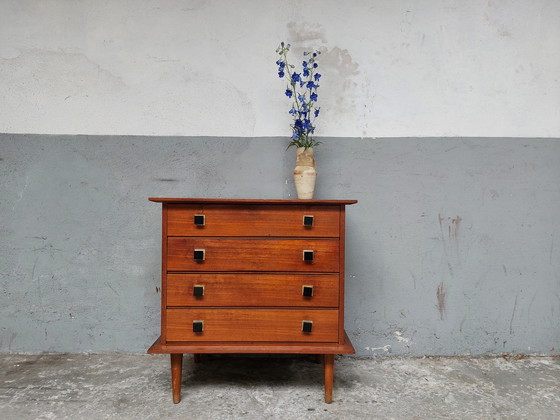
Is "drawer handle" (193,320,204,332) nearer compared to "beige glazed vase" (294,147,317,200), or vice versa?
"drawer handle" (193,320,204,332)

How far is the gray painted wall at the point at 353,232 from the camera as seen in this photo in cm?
259

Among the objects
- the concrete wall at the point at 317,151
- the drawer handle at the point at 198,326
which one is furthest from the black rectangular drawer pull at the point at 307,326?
the concrete wall at the point at 317,151

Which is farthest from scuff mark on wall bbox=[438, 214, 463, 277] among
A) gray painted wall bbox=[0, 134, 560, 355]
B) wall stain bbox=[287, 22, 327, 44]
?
wall stain bbox=[287, 22, 327, 44]

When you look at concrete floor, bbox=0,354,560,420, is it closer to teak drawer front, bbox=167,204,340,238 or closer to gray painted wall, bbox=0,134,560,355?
gray painted wall, bbox=0,134,560,355

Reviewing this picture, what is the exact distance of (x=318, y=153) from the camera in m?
2.61

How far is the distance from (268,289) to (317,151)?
1.05m

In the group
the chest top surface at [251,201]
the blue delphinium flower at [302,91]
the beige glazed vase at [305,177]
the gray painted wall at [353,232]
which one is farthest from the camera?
the gray painted wall at [353,232]

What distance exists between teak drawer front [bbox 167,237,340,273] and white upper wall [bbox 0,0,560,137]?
93cm

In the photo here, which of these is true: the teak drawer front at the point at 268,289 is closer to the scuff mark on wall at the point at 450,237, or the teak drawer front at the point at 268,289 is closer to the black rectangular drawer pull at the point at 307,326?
the black rectangular drawer pull at the point at 307,326

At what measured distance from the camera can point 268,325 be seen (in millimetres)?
1975

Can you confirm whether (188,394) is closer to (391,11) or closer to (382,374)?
(382,374)

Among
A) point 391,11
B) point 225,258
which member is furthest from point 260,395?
point 391,11

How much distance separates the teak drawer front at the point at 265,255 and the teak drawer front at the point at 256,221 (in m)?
0.04

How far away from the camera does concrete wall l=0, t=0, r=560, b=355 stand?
260cm
